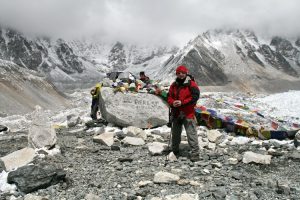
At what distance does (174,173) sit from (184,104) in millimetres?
1753

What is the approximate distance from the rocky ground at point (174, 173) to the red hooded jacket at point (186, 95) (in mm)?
1002

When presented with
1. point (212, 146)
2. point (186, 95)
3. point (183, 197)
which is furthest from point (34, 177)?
point (212, 146)

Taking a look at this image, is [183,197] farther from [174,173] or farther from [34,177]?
[34,177]

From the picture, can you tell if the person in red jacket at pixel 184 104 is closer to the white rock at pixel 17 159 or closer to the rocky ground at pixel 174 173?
the rocky ground at pixel 174 173

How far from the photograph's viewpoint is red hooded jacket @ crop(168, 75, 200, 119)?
33.6 ft

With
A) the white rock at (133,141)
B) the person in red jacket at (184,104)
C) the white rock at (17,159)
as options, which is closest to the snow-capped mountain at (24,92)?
the white rock at (133,141)

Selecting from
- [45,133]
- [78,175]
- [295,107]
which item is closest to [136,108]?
[45,133]

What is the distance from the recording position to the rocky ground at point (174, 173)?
795 centimetres

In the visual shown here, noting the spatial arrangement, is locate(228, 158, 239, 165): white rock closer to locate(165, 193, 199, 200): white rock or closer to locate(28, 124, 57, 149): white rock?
locate(165, 193, 199, 200): white rock

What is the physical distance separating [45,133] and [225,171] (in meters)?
4.59

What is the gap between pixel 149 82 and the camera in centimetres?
1875

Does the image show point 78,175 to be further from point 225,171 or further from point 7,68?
point 7,68

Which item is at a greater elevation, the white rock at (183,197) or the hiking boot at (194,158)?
the hiking boot at (194,158)

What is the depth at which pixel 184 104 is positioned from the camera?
10273 mm
